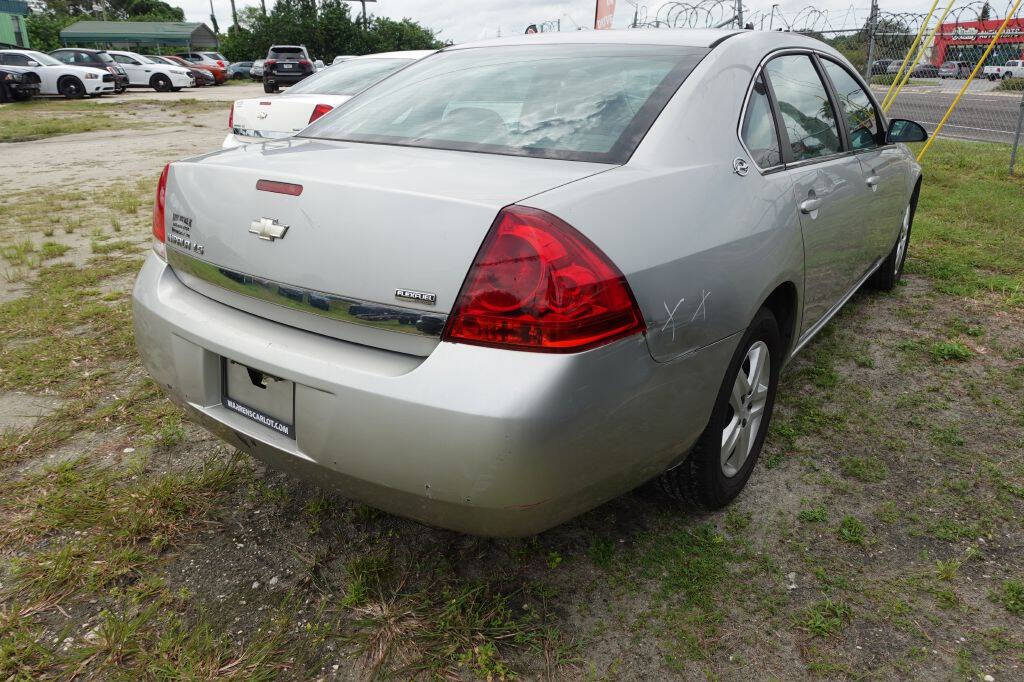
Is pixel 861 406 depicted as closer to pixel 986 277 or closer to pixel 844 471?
pixel 844 471

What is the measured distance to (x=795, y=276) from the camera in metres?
2.57

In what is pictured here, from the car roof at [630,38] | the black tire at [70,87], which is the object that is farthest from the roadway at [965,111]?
the black tire at [70,87]

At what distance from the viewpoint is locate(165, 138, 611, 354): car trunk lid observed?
67.6 inches

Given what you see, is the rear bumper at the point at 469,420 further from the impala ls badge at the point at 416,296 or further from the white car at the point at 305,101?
the white car at the point at 305,101

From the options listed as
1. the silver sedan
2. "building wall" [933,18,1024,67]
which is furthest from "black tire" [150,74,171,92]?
the silver sedan

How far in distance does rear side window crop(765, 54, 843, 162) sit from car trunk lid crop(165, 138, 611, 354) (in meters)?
1.15

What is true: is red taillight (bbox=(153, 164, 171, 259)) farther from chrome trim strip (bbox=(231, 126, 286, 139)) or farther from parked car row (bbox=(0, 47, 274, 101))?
parked car row (bbox=(0, 47, 274, 101))

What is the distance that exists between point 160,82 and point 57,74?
788cm

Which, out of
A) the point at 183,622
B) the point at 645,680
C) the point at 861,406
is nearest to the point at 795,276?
the point at 861,406

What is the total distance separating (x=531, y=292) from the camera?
1.66 meters

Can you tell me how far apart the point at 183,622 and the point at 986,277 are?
5212 mm

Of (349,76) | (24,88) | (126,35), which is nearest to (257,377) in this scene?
(349,76)

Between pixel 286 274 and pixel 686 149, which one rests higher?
pixel 686 149

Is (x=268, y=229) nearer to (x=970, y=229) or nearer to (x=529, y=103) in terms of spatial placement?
(x=529, y=103)
